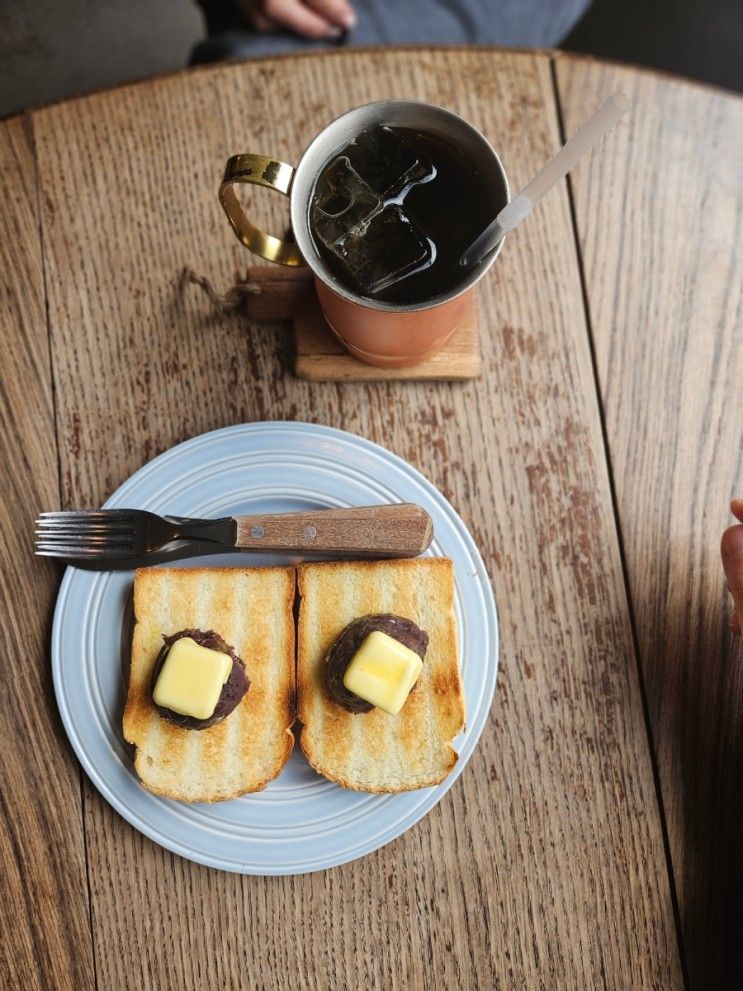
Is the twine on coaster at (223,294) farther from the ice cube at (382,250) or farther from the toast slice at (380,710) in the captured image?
the toast slice at (380,710)

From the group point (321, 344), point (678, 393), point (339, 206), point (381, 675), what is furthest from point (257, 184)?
point (678, 393)

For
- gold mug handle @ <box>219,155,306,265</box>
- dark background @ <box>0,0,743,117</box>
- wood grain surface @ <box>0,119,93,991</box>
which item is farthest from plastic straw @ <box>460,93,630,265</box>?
dark background @ <box>0,0,743,117</box>

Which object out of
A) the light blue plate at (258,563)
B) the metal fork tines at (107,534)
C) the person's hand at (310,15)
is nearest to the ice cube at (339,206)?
the light blue plate at (258,563)

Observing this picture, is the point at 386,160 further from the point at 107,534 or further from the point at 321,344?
the point at 107,534

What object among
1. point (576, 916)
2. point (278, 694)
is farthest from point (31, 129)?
point (576, 916)

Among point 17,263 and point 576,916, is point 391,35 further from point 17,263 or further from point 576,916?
point 576,916

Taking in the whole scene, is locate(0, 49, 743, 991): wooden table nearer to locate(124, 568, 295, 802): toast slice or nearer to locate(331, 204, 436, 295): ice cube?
locate(124, 568, 295, 802): toast slice

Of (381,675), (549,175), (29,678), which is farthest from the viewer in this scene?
(29,678)
